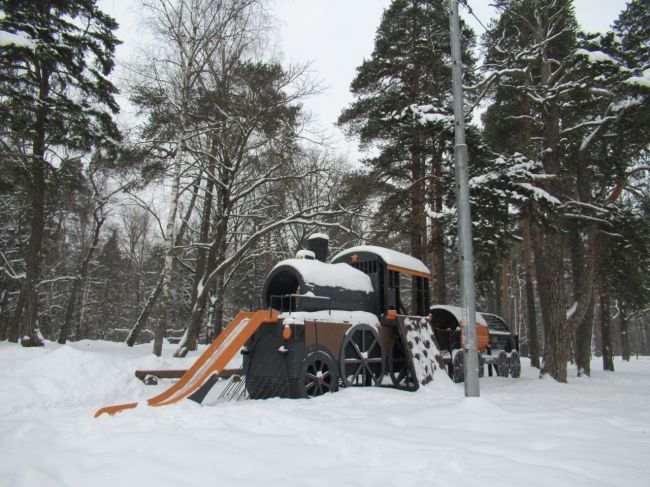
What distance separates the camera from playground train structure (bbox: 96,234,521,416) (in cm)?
766

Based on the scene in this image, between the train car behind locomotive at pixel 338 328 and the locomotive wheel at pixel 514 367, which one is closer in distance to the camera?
the train car behind locomotive at pixel 338 328

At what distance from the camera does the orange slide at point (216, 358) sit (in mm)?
6562

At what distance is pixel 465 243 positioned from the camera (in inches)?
269

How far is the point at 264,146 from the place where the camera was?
17.4 meters

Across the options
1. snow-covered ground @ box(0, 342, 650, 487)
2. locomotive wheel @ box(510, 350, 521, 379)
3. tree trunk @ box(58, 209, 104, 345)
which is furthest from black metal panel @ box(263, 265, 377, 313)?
tree trunk @ box(58, 209, 104, 345)

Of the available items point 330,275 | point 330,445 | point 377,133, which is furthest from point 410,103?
point 330,445

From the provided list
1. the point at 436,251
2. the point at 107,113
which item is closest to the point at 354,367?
the point at 436,251

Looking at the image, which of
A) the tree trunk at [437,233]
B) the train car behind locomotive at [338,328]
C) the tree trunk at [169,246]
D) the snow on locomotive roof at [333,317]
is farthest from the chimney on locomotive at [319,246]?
the tree trunk at [169,246]

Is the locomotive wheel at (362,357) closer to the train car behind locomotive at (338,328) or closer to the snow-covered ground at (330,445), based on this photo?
the train car behind locomotive at (338,328)

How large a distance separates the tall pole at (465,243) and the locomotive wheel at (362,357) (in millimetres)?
2613

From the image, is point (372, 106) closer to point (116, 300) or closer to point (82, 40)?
point (82, 40)

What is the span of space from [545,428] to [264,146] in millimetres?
14584

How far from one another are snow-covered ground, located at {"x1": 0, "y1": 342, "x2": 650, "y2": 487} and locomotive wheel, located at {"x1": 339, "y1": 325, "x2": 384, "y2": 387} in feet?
5.25

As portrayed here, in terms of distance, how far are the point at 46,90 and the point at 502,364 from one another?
18993 mm
